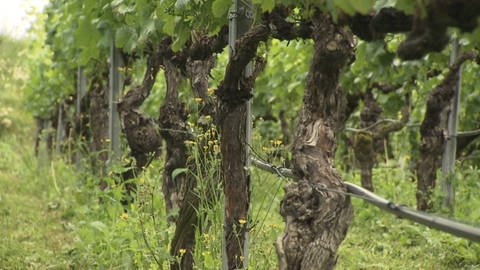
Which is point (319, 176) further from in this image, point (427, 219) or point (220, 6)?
point (220, 6)

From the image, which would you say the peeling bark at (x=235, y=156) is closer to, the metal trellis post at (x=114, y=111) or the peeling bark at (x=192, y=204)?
the peeling bark at (x=192, y=204)

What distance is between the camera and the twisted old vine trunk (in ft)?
8.11

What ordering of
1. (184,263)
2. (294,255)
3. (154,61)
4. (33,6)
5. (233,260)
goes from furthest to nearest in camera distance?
(33,6) → (154,61) → (184,263) → (233,260) → (294,255)

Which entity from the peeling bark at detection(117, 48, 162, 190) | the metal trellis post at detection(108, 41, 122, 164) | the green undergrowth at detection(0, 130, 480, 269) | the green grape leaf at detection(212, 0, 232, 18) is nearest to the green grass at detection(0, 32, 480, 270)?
the green undergrowth at detection(0, 130, 480, 269)

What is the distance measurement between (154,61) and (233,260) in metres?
2.85

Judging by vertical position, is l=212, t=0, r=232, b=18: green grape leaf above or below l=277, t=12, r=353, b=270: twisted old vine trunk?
above

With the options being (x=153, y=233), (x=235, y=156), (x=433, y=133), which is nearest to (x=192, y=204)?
(x=235, y=156)

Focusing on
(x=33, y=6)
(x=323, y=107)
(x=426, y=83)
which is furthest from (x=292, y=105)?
(x=323, y=107)

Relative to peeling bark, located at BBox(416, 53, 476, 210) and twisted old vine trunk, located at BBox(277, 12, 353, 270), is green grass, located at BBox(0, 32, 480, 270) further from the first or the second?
twisted old vine trunk, located at BBox(277, 12, 353, 270)

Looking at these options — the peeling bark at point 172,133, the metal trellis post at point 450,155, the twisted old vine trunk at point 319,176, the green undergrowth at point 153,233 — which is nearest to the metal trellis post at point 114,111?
the green undergrowth at point 153,233

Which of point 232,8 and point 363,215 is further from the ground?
point 232,8

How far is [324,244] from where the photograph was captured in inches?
97.1

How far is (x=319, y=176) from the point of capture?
253 centimetres

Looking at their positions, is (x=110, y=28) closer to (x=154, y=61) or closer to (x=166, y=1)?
(x=154, y=61)
